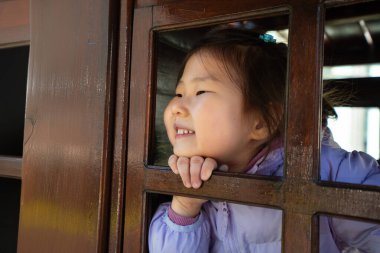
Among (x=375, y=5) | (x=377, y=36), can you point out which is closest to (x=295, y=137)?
(x=375, y=5)

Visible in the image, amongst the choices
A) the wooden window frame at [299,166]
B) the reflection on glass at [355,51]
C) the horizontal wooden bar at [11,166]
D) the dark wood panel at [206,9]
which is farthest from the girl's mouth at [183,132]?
the reflection on glass at [355,51]

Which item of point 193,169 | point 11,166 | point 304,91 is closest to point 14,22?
point 11,166

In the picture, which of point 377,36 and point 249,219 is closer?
point 249,219

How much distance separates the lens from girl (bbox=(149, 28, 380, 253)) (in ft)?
2.52

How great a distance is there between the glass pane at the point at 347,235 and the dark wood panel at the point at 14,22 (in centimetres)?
93

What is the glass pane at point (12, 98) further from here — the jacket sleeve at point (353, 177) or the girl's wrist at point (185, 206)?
the jacket sleeve at point (353, 177)

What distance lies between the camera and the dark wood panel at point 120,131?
82cm

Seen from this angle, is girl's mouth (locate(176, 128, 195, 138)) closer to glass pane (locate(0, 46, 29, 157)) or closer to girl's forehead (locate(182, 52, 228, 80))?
girl's forehead (locate(182, 52, 228, 80))

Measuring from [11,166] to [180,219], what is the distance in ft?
1.75

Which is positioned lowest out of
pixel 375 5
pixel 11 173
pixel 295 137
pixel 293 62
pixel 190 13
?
pixel 11 173

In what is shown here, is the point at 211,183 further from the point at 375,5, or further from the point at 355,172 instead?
the point at 375,5

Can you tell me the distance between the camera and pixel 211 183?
69 centimetres

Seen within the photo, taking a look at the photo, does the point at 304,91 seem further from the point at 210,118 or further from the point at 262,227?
the point at 262,227

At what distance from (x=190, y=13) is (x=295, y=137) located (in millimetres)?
335
